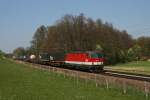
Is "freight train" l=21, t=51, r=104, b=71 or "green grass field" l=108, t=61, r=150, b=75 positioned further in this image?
"green grass field" l=108, t=61, r=150, b=75

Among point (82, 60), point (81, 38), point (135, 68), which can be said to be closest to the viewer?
point (82, 60)

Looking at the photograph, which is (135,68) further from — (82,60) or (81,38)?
(81,38)

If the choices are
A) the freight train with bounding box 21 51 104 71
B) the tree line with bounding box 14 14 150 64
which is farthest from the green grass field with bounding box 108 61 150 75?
the tree line with bounding box 14 14 150 64

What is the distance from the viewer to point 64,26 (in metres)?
105

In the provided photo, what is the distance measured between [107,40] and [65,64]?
39840 millimetres

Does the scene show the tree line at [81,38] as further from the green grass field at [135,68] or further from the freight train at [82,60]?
the freight train at [82,60]

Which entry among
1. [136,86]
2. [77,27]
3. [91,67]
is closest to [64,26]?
[77,27]

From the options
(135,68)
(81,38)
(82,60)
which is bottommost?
(135,68)

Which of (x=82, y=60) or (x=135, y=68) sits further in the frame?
(x=135, y=68)

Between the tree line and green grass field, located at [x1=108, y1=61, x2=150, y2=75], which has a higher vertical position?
the tree line

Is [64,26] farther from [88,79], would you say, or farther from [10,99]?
[10,99]

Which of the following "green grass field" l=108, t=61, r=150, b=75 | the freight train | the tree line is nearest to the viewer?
the freight train

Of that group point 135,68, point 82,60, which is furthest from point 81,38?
point 82,60

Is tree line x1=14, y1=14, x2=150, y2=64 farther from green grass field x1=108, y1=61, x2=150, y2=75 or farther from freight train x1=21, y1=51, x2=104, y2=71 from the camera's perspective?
freight train x1=21, y1=51, x2=104, y2=71
